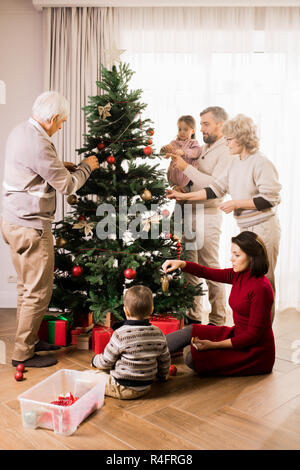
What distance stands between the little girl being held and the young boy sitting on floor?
1.63 metres

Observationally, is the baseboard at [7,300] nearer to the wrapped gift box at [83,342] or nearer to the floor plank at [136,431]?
the wrapped gift box at [83,342]

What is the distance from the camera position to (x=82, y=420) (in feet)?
6.45

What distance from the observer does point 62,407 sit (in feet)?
5.96

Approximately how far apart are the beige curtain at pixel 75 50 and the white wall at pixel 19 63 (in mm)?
134

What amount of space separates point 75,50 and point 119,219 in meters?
1.89

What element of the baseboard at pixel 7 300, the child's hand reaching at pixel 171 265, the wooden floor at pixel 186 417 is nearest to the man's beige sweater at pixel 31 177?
the child's hand reaching at pixel 171 265

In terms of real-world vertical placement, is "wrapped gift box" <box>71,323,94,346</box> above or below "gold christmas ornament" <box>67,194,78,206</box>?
below

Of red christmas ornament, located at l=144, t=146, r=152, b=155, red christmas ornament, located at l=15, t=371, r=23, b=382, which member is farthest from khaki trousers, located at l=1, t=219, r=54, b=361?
red christmas ornament, located at l=144, t=146, r=152, b=155

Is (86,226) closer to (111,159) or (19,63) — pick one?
(111,159)

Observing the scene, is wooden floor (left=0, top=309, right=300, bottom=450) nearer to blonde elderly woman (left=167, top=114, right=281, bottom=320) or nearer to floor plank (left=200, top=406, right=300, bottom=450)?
floor plank (left=200, top=406, right=300, bottom=450)

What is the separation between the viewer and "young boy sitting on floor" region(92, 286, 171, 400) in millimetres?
2096

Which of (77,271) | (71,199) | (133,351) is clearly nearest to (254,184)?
(71,199)
